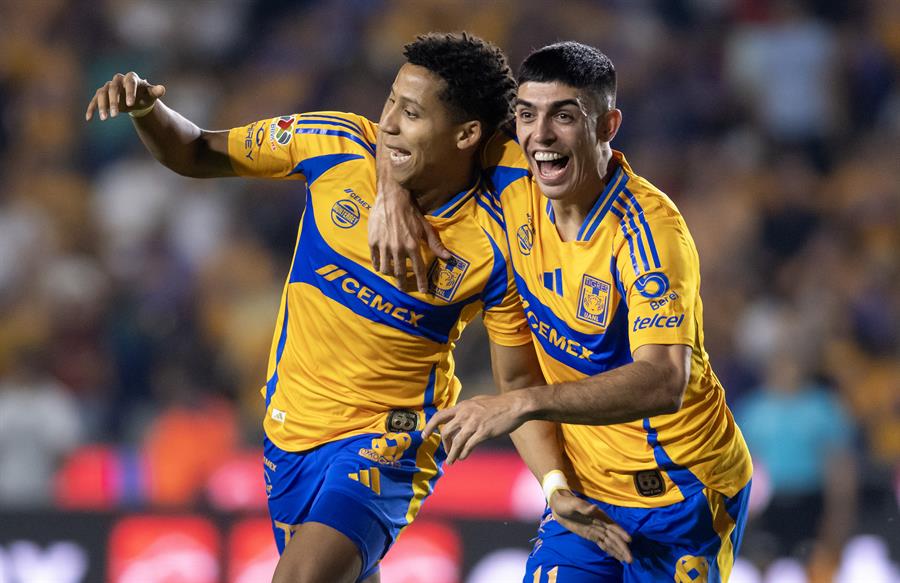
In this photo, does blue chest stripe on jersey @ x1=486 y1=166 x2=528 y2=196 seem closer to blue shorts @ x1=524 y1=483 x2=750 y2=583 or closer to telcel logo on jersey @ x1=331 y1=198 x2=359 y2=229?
telcel logo on jersey @ x1=331 y1=198 x2=359 y2=229

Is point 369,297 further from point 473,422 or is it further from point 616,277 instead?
point 473,422

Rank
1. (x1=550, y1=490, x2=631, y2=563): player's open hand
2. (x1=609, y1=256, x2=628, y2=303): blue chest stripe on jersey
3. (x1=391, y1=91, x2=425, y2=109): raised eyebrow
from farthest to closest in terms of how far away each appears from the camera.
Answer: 1. (x1=391, y1=91, x2=425, y2=109): raised eyebrow
2. (x1=550, y1=490, x2=631, y2=563): player's open hand
3. (x1=609, y1=256, x2=628, y2=303): blue chest stripe on jersey

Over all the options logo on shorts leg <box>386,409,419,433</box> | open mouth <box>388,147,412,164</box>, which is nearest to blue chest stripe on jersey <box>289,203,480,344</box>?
logo on shorts leg <box>386,409,419,433</box>

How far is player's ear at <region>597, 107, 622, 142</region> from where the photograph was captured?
3.90 meters

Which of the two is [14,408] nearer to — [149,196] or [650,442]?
[149,196]

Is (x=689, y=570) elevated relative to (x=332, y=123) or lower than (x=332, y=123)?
lower

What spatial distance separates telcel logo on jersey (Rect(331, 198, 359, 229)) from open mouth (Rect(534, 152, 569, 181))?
2.32ft

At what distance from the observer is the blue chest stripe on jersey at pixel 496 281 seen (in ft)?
13.8

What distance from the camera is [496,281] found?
422 cm

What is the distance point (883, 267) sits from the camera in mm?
8562

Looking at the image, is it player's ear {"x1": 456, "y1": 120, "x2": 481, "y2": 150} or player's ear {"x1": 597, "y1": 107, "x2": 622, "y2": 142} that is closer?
player's ear {"x1": 597, "y1": 107, "x2": 622, "y2": 142}

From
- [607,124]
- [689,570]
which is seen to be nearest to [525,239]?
[607,124]

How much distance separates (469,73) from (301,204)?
5095 millimetres

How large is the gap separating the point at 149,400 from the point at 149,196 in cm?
178
